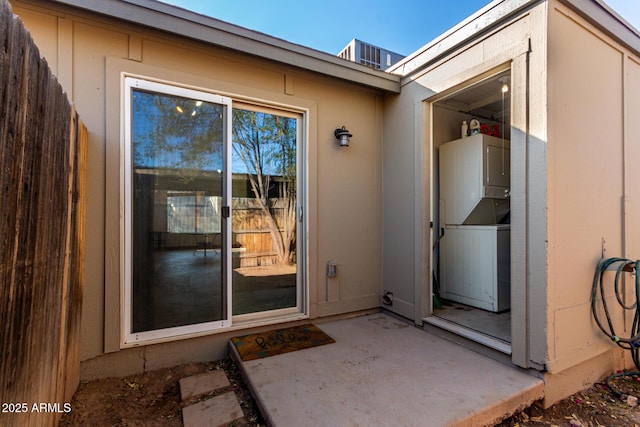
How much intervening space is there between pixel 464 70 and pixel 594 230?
1.67 metres

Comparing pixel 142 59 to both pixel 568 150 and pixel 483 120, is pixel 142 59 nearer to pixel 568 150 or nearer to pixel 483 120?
pixel 568 150

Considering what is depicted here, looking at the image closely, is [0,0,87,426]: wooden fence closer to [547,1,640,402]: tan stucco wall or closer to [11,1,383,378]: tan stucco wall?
[11,1,383,378]: tan stucco wall

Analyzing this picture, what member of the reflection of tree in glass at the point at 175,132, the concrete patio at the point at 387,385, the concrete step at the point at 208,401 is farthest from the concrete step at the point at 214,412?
the reflection of tree in glass at the point at 175,132

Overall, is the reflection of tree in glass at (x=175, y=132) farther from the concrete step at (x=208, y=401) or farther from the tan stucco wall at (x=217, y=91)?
the concrete step at (x=208, y=401)

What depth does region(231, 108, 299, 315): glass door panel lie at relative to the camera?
270 centimetres

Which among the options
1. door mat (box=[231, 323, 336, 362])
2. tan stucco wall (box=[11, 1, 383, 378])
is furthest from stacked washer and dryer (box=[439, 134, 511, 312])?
door mat (box=[231, 323, 336, 362])

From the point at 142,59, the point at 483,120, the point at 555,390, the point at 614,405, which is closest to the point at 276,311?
the point at 555,390

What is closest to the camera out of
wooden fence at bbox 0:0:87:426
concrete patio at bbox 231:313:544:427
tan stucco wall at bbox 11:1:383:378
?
wooden fence at bbox 0:0:87:426

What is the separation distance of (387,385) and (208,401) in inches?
46.7

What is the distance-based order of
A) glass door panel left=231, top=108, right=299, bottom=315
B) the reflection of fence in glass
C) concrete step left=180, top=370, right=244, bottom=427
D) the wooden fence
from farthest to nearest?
glass door panel left=231, top=108, right=299, bottom=315, the reflection of fence in glass, concrete step left=180, top=370, right=244, bottom=427, the wooden fence

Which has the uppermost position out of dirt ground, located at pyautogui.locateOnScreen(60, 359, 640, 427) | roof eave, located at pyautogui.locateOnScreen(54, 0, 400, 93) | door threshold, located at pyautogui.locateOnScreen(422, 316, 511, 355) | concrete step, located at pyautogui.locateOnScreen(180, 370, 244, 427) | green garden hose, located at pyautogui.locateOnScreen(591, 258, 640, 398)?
roof eave, located at pyautogui.locateOnScreen(54, 0, 400, 93)

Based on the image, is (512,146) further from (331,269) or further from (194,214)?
(194,214)

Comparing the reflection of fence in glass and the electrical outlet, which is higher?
the reflection of fence in glass

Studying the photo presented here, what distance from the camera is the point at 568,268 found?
6.82 feet
